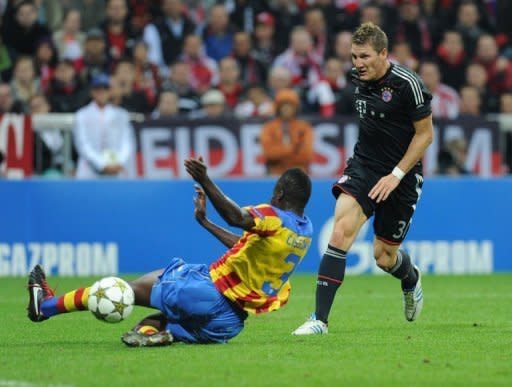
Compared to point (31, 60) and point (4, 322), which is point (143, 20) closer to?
point (31, 60)

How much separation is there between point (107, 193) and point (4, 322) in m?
5.43

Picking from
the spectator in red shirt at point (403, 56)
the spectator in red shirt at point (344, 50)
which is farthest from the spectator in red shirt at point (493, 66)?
the spectator in red shirt at point (344, 50)

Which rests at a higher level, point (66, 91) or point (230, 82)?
point (230, 82)

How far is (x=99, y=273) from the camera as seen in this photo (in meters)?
15.7

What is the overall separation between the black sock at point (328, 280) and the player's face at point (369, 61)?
53.7 inches

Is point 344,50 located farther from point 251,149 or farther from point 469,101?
point 251,149

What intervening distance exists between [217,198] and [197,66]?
11.3 m

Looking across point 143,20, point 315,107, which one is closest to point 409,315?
point 315,107

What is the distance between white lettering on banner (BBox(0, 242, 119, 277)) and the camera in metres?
15.6

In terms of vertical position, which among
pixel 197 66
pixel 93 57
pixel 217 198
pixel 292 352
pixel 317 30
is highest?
pixel 317 30

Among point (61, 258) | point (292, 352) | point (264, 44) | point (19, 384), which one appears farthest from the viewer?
point (264, 44)

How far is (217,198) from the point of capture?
8.30 metres

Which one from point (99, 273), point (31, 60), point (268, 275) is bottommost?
point (99, 273)

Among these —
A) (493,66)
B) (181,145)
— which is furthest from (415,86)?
(493,66)
